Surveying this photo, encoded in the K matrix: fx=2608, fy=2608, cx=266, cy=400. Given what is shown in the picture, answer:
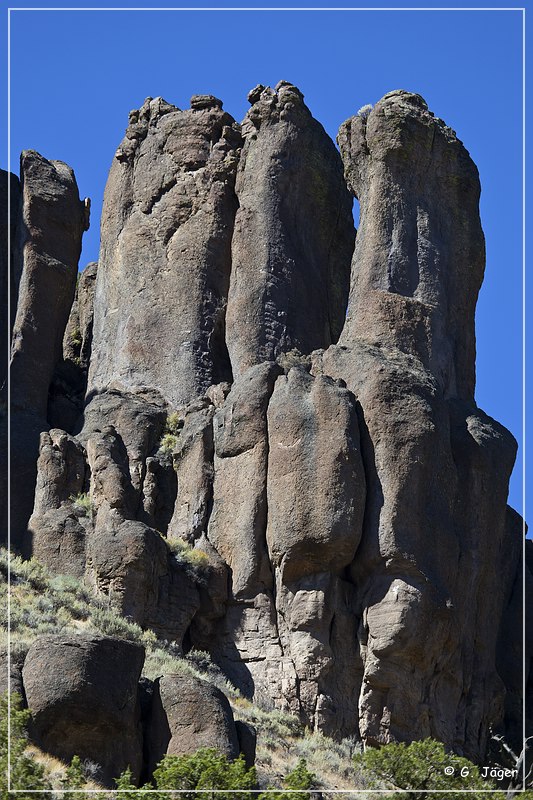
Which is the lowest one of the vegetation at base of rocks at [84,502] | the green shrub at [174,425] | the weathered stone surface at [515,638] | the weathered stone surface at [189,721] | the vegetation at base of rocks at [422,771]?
the vegetation at base of rocks at [422,771]

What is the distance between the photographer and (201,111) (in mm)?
65250

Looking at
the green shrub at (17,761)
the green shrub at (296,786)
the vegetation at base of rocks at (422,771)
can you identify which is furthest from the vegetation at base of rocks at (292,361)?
the green shrub at (17,761)

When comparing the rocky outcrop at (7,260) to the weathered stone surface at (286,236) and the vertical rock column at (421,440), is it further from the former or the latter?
the vertical rock column at (421,440)

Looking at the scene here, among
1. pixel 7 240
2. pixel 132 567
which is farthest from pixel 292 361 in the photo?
pixel 7 240

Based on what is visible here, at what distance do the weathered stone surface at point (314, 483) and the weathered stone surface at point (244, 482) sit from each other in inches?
13.0

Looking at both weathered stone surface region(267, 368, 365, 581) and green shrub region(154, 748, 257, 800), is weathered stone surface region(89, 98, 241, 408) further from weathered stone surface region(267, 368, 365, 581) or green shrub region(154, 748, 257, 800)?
green shrub region(154, 748, 257, 800)

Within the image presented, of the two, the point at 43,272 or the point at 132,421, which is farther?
the point at 43,272

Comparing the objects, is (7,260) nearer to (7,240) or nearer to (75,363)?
(7,240)

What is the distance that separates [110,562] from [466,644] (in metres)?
8.27

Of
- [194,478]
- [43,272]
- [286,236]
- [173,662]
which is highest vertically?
[286,236]

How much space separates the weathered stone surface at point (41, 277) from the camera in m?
60.4

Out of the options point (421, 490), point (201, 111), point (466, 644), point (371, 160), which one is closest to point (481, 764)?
point (466, 644)

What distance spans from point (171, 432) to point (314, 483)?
5744mm

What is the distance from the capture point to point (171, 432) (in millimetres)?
59250
